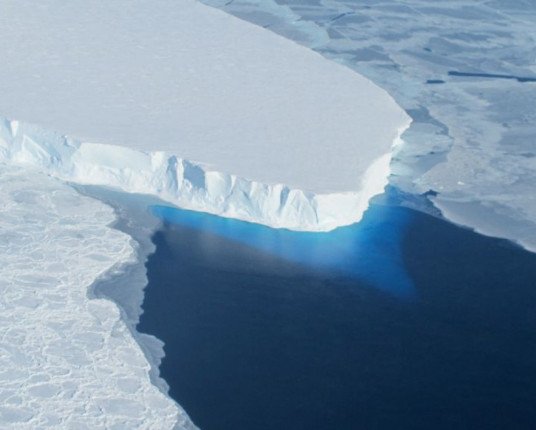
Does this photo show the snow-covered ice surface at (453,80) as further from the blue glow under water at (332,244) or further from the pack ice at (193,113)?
the blue glow under water at (332,244)

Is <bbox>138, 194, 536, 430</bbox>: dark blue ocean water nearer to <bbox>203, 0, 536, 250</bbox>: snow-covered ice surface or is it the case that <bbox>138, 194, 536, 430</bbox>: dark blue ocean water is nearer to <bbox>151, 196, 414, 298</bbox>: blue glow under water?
<bbox>151, 196, 414, 298</bbox>: blue glow under water

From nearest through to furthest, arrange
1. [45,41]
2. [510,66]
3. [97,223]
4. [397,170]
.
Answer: [97,223], [397,170], [45,41], [510,66]

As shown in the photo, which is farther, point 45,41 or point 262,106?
point 45,41

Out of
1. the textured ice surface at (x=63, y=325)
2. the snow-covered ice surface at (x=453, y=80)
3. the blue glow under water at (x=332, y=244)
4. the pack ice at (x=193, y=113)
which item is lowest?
the blue glow under water at (x=332, y=244)

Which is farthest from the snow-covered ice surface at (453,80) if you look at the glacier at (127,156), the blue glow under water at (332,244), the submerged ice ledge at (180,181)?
the submerged ice ledge at (180,181)

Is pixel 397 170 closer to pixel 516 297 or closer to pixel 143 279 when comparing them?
pixel 516 297

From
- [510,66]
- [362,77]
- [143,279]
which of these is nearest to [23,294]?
[143,279]
